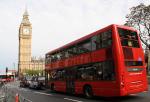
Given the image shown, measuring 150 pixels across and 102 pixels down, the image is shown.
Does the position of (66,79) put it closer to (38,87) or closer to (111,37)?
(111,37)

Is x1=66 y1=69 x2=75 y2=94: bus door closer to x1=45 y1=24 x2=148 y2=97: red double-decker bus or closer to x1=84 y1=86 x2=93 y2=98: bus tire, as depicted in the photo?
x1=45 y1=24 x2=148 y2=97: red double-decker bus

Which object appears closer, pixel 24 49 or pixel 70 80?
pixel 70 80

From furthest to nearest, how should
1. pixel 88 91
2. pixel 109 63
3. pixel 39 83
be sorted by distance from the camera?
pixel 39 83
pixel 88 91
pixel 109 63

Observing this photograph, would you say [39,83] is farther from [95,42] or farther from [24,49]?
[24,49]

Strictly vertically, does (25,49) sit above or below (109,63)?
above

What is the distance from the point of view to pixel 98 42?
16.8 m

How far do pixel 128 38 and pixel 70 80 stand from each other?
6428 millimetres

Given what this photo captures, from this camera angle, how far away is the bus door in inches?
800

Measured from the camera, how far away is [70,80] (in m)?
20.8

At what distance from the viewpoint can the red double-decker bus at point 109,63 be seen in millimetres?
14945

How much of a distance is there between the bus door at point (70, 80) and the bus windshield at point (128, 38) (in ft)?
18.4

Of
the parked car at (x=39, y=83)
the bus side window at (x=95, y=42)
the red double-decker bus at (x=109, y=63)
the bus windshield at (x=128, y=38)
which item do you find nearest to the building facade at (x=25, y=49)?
the parked car at (x=39, y=83)

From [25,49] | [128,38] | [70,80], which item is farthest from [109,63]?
[25,49]

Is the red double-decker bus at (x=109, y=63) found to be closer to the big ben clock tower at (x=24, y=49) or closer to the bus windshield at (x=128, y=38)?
the bus windshield at (x=128, y=38)
